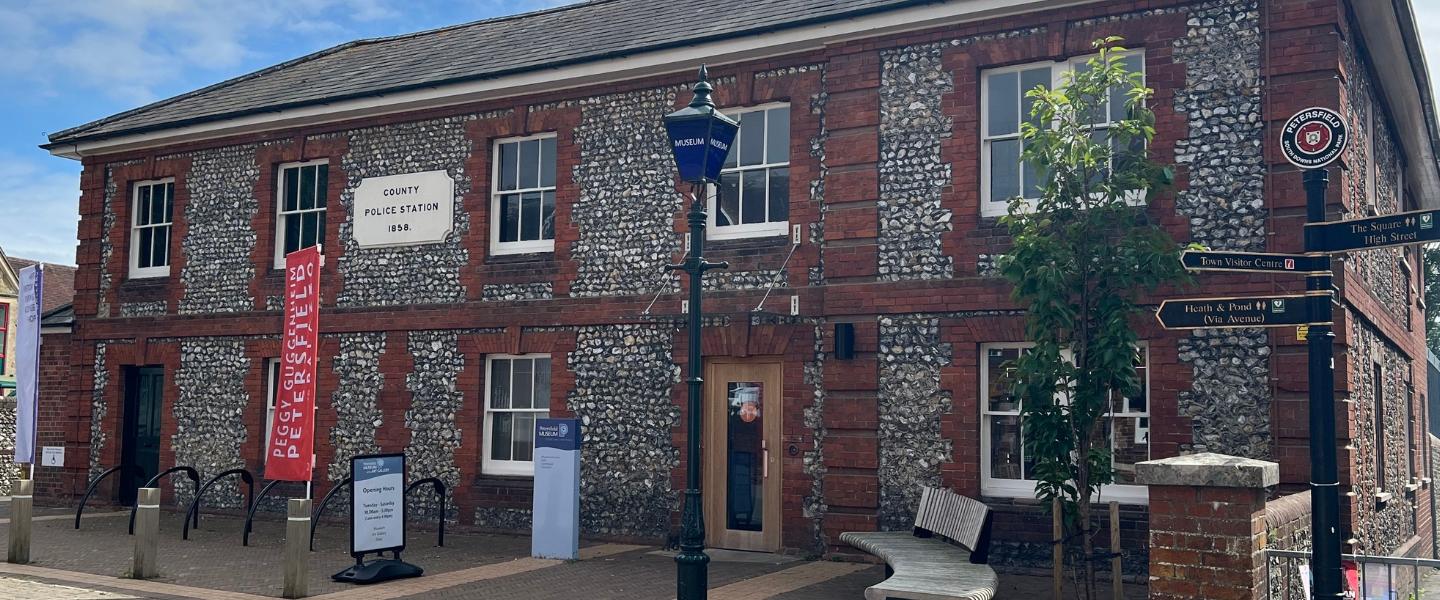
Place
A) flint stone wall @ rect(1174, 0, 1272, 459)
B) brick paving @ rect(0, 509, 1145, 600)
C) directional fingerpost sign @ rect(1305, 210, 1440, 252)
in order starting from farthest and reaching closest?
1. flint stone wall @ rect(1174, 0, 1272, 459)
2. brick paving @ rect(0, 509, 1145, 600)
3. directional fingerpost sign @ rect(1305, 210, 1440, 252)

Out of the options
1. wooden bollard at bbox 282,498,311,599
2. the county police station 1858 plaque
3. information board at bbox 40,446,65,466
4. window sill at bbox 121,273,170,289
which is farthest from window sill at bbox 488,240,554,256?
information board at bbox 40,446,65,466

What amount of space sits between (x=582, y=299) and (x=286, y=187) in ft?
18.4

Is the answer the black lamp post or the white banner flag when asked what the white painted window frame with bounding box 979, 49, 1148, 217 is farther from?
the white banner flag

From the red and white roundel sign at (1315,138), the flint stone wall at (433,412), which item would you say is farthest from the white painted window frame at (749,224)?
the red and white roundel sign at (1315,138)

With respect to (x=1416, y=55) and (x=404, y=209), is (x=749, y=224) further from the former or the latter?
(x=1416, y=55)

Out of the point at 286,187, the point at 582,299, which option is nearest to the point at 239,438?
the point at 286,187

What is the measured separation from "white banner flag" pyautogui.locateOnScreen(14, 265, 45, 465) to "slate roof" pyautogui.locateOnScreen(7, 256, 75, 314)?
32.5 m

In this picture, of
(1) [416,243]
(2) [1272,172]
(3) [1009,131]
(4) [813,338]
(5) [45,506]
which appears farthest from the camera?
(5) [45,506]

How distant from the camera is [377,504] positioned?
11.5m

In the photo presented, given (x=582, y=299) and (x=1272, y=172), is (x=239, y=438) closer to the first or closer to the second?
(x=582, y=299)

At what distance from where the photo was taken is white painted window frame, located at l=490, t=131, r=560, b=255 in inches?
603

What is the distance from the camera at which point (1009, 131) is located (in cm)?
1234

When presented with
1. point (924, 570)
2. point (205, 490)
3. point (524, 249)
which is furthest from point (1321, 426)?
point (205, 490)

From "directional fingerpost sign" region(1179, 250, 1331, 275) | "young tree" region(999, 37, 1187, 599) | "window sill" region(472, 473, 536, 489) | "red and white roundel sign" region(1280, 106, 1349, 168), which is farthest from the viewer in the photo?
"window sill" region(472, 473, 536, 489)
